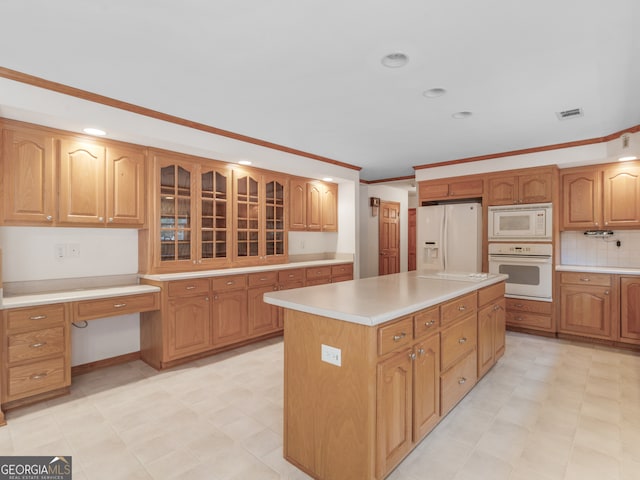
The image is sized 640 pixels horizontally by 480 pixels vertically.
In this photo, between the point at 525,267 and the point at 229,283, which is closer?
the point at 229,283

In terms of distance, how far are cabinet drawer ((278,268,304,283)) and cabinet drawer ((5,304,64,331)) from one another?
223 cm

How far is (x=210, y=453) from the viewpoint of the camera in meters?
2.05

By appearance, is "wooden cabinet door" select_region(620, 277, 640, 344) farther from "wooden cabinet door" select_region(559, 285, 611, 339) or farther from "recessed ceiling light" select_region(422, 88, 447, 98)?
"recessed ceiling light" select_region(422, 88, 447, 98)

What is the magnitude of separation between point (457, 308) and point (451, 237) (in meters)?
2.73

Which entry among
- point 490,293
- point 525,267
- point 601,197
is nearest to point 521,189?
point 601,197

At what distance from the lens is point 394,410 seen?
1775 mm

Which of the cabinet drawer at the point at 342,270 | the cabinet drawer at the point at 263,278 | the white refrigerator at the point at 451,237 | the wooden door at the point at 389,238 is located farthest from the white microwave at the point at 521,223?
the cabinet drawer at the point at 263,278

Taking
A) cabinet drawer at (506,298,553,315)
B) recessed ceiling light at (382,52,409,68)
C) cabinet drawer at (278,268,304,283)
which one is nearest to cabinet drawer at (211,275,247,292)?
cabinet drawer at (278,268,304,283)

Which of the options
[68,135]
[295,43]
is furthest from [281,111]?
[68,135]

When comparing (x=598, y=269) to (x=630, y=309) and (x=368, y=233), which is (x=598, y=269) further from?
(x=368, y=233)

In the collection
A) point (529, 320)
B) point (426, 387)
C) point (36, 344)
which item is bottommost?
point (529, 320)

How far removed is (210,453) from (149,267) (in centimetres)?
196

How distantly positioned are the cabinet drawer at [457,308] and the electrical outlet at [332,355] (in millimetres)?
839

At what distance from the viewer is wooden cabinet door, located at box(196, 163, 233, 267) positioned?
3754mm
